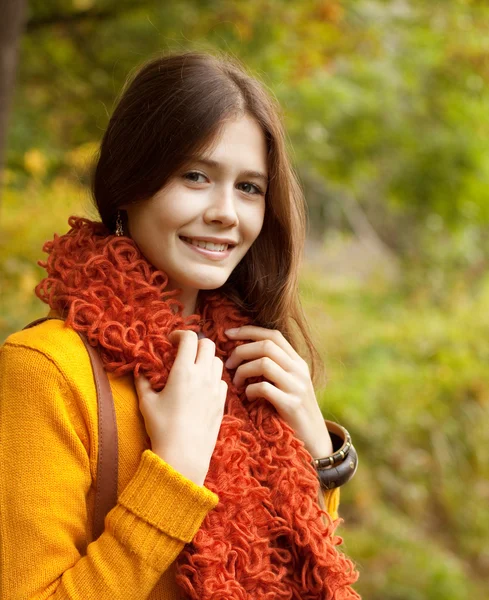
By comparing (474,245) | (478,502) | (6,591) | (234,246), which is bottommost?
(478,502)

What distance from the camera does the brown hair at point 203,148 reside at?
5.39 ft

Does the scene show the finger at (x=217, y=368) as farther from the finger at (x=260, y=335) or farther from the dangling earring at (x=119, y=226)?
the dangling earring at (x=119, y=226)

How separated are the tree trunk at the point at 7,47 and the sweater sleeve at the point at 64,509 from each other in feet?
8.50

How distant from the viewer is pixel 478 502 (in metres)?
6.43

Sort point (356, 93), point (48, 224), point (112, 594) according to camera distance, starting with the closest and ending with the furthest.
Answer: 1. point (112, 594)
2. point (48, 224)
3. point (356, 93)

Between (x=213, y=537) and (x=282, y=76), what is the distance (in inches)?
157

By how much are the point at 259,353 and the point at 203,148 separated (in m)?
0.50

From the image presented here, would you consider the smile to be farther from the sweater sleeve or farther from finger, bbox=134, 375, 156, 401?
the sweater sleeve

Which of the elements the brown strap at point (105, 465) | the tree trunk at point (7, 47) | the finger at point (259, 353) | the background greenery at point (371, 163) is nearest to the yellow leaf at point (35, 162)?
the background greenery at point (371, 163)

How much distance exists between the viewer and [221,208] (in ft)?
5.47

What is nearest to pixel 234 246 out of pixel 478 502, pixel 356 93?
pixel 356 93

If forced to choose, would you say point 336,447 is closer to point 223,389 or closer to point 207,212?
point 223,389

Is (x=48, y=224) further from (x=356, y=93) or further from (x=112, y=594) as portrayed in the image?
(x=112, y=594)

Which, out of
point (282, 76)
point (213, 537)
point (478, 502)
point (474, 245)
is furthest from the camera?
point (474, 245)
